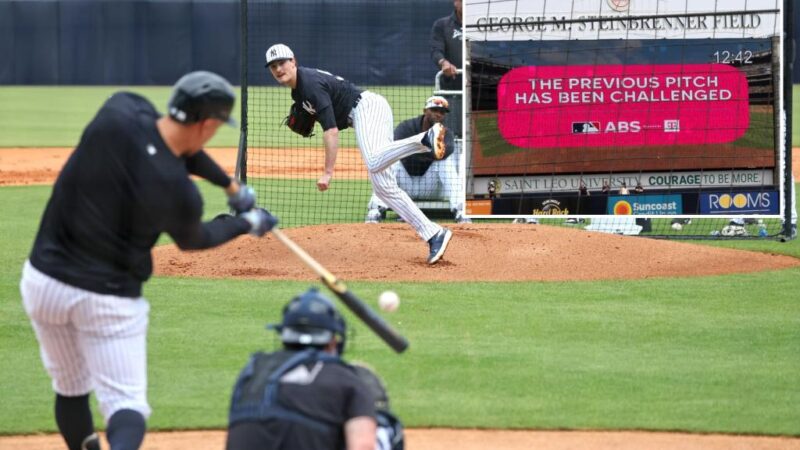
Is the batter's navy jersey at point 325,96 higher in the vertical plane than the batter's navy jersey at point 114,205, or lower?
higher

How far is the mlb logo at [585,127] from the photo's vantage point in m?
12.4

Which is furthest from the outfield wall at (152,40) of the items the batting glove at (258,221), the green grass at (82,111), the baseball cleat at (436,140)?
the batting glove at (258,221)

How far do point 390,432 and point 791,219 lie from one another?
9054 mm

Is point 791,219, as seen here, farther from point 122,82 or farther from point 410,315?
point 122,82

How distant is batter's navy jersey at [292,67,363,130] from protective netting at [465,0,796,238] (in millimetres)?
2156

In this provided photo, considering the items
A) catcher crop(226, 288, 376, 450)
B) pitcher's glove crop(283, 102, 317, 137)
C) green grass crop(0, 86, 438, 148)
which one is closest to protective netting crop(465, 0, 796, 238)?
pitcher's glove crop(283, 102, 317, 137)

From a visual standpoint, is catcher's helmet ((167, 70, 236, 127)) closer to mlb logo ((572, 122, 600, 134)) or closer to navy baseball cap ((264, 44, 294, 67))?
navy baseball cap ((264, 44, 294, 67))

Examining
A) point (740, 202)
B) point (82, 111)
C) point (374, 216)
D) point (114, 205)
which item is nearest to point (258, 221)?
point (114, 205)

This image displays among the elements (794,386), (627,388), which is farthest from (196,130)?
(794,386)

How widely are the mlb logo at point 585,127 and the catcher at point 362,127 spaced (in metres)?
2.48

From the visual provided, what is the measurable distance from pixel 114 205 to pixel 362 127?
5.86 m

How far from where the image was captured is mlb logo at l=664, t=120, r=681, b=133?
12.4 m

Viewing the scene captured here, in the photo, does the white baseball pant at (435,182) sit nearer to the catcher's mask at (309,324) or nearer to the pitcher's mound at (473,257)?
the pitcher's mound at (473,257)

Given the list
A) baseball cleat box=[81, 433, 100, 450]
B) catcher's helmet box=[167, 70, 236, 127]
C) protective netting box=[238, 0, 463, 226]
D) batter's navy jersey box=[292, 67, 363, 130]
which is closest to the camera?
catcher's helmet box=[167, 70, 236, 127]
